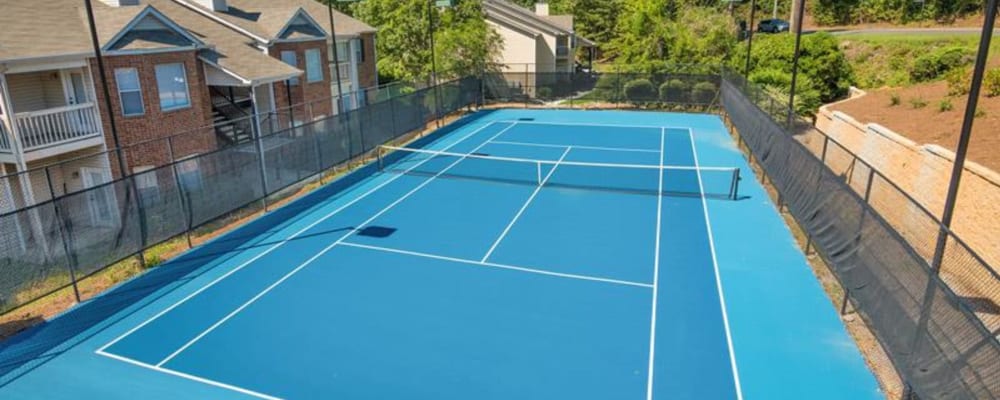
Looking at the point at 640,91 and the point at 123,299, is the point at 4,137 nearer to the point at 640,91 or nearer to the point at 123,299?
the point at 123,299

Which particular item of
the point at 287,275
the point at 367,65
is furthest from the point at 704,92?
the point at 287,275

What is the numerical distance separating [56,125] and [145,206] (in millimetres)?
8843

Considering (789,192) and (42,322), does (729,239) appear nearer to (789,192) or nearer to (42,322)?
(789,192)

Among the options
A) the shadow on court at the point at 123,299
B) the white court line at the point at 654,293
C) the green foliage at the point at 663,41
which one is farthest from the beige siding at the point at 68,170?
the green foliage at the point at 663,41

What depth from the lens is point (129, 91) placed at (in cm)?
1952

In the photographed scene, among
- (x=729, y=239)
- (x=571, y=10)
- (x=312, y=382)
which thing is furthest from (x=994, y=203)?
(x=571, y=10)

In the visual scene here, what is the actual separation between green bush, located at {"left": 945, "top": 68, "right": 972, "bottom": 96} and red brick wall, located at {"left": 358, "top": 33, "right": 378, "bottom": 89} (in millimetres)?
27880

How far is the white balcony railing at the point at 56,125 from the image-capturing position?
17.1 m

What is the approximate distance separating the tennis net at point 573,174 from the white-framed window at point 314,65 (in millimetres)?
10388

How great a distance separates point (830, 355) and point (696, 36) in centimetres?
3284

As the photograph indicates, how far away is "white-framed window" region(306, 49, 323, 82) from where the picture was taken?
29572 mm

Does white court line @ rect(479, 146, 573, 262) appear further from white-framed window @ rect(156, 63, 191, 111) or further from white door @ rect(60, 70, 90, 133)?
white door @ rect(60, 70, 90, 133)

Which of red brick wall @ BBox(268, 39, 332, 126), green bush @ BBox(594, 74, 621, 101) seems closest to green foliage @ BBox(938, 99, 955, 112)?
green bush @ BBox(594, 74, 621, 101)

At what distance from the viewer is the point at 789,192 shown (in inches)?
540
